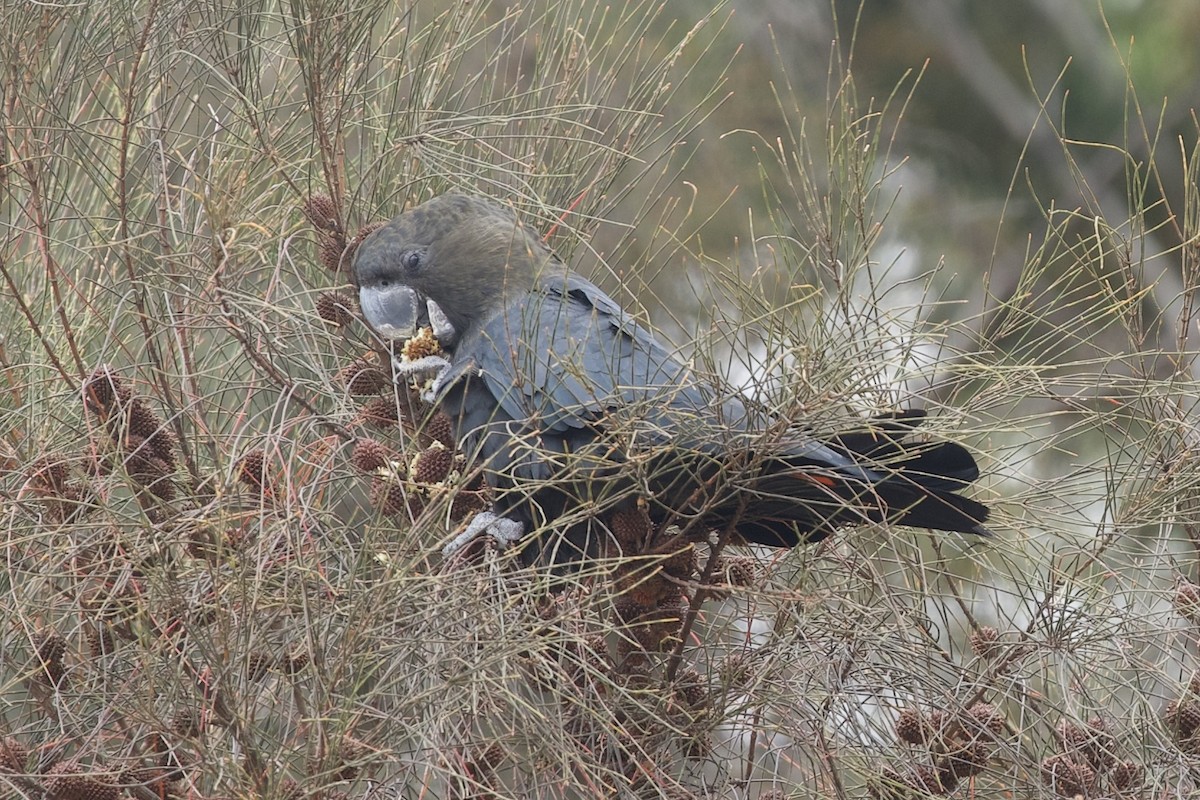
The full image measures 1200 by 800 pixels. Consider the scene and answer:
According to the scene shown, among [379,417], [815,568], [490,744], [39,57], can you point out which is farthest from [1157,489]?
[39,57]

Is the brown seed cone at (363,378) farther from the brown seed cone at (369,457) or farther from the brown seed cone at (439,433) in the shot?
the brown seed cone at (369,457)

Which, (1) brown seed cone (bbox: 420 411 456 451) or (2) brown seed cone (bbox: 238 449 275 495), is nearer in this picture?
(2) brown seed cone (bbox: 238 449 275 495)

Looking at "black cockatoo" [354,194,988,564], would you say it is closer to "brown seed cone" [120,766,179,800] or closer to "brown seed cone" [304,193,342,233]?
"brown seed cone" [304,193,342,233]

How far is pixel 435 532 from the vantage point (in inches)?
83.0

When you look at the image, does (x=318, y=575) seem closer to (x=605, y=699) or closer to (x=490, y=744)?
(x=490, y=744)

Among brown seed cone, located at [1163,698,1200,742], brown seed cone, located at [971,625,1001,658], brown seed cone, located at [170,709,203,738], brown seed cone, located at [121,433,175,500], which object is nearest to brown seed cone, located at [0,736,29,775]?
brown seed cone, located at [170,709,203,738]

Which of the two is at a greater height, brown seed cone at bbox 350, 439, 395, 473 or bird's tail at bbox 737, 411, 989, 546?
bird's tail at bbox 737, 411, 989, 546

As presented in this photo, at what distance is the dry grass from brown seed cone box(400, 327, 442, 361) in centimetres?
11

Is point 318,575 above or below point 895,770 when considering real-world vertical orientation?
above

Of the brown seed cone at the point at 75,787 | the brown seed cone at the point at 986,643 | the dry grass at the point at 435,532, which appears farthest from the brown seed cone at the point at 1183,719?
the brown seed cone at the point at 75,787

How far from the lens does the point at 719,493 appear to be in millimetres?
2029

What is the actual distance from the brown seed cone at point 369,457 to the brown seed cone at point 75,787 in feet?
1.90

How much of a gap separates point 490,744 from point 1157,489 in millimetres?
1145

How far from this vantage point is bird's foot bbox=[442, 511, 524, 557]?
87.4 inches
